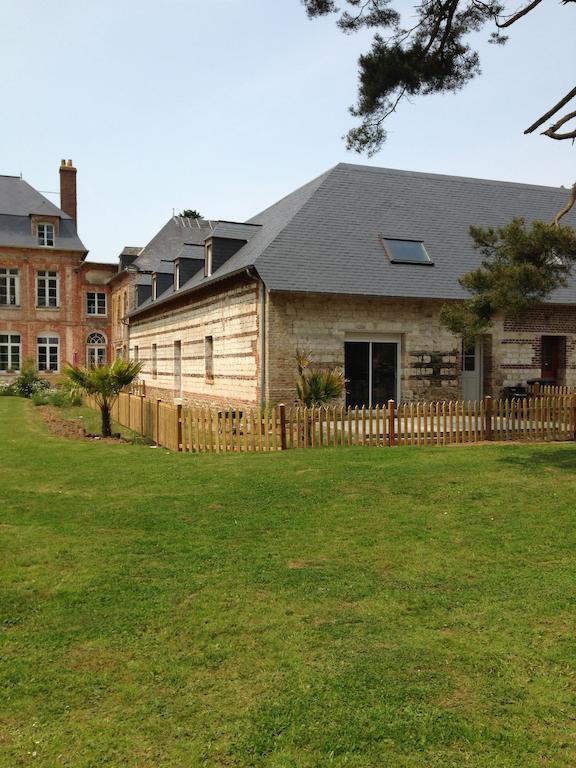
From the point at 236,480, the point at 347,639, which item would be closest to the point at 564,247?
the point at 236,480

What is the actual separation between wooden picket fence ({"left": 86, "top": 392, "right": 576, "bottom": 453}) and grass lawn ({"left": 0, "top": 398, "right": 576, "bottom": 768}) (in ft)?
10.8

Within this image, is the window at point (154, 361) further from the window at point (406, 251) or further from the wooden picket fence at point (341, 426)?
the wooden picket fence at point (341, 426)

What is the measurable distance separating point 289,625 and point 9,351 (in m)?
38.6

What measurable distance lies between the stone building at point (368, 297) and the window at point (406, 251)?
4cm

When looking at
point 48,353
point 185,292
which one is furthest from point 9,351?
point 185,292

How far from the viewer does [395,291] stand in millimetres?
17125

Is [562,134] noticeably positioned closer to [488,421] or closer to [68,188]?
[488,421]

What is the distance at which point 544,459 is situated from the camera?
11.0 metres

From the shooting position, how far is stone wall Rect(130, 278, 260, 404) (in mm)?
17828

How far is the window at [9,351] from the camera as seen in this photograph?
38969mm

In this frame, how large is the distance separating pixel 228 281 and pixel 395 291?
5.07 meters

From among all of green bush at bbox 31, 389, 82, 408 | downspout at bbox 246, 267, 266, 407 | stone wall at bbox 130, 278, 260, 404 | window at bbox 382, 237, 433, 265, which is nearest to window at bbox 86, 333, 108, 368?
stone wall at bbox 130, 278, 260, 404

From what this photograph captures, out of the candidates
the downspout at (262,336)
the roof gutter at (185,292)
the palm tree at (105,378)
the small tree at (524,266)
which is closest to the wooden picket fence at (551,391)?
the small tree at (524,266)

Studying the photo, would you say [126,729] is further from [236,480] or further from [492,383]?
Answer: [492,383]
